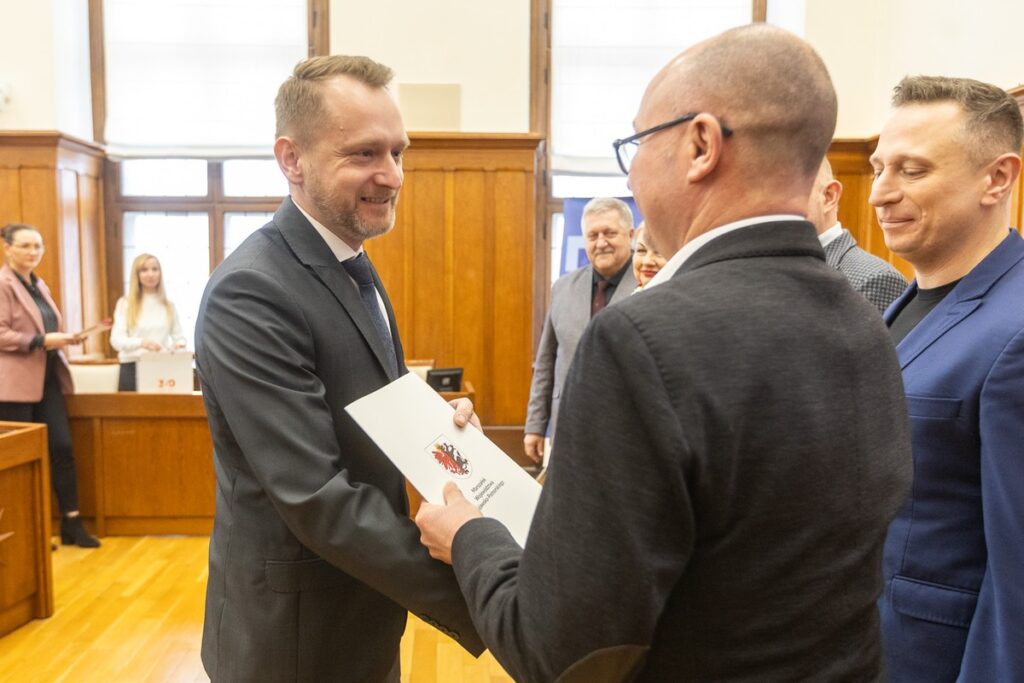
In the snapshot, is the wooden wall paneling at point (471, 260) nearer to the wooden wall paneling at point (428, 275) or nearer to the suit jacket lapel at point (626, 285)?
the wooden wall paneling at point (428, 275)

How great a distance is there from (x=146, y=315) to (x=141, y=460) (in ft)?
4.10

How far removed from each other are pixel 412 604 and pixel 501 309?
17.1ft

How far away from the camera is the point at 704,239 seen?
0.84 meters

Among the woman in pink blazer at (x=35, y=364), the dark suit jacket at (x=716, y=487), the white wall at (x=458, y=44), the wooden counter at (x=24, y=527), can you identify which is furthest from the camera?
the white wall at (x=458, y=44)

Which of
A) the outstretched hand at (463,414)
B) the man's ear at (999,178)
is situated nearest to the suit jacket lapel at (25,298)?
the outstretched hand at (463,414)

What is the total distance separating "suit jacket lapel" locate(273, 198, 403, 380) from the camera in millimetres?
1339

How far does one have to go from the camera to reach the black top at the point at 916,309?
61.4 inches

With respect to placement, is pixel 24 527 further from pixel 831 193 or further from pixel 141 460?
pixel 831 193

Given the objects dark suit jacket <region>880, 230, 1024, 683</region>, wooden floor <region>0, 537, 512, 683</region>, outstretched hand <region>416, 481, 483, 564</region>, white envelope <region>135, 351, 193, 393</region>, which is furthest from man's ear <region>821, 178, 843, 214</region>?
white envelope <region>135, 351, 193, 393</region>

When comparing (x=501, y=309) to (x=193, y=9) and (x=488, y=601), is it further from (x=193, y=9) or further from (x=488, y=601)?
(x=488, y=601)

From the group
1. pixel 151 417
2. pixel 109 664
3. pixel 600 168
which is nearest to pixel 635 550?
pixel 109 664

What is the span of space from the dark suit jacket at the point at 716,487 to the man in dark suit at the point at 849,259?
4.50ft

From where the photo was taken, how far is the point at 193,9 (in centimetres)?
662

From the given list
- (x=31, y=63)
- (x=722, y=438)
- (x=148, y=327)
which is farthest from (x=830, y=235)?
(x=31, y=63)
